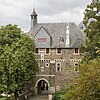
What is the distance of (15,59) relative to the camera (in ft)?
116

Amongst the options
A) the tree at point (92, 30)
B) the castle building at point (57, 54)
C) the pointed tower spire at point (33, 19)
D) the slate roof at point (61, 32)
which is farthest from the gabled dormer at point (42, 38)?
the tree at point (92, 30)

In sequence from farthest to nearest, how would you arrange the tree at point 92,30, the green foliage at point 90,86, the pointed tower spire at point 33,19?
the pointed tower spire at point 33,19, the tree at point 92,30, the green foliage at point 90,86

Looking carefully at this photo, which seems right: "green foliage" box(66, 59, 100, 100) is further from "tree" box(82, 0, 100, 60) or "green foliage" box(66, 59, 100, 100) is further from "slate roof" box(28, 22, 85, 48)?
"slate roof" box(28, 22, 85, 48)

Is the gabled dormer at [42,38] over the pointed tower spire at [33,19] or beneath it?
beneath

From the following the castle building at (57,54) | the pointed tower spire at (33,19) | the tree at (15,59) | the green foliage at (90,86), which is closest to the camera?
the green foliage at (90,86)

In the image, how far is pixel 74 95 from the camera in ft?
63.4

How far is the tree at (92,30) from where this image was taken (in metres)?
31.5

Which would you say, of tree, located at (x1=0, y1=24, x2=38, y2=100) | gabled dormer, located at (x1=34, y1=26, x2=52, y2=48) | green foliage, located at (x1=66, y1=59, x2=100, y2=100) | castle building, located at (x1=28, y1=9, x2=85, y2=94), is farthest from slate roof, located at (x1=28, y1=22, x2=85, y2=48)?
green foliage, located at (x1=66, y1=59, x2=100, y2=100)

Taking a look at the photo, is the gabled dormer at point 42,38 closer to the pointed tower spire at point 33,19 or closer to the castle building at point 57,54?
the castle building at point 57,54

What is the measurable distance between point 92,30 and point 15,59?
960 centimetres

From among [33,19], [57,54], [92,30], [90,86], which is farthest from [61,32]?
[90,86]

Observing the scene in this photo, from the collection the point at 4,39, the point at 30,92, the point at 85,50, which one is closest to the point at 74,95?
the point at 85,50

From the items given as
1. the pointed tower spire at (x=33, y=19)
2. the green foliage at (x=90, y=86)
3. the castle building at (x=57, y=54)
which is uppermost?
the pointed tower spire at (x=33, y=19)

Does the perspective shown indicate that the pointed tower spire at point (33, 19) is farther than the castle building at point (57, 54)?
Yes
